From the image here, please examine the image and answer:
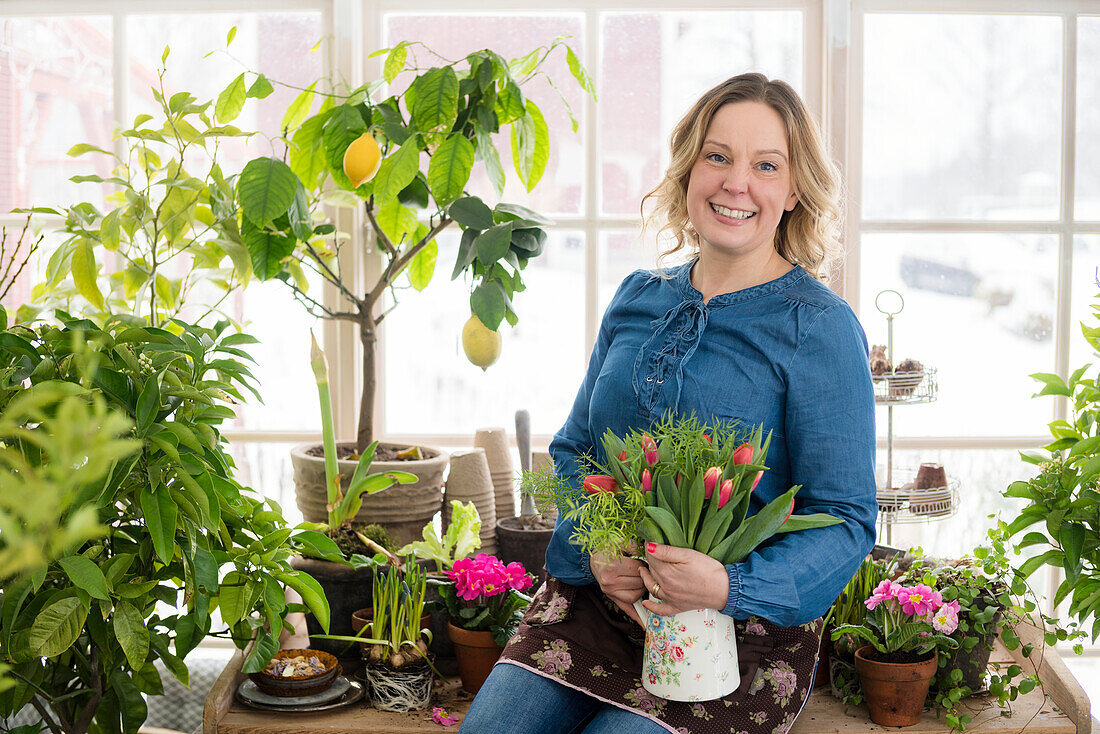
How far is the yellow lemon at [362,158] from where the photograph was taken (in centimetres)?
170

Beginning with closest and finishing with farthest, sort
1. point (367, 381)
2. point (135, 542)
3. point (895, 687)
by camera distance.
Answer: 1. point (135, 542)
2. point (895, 687)
3. point (367, 381)

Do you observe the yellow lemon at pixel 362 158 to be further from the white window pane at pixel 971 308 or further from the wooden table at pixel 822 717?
the white window pane at pixel 971 308

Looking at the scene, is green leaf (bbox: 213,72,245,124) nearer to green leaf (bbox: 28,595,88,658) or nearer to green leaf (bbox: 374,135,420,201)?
green leaf (bbox: 374,135,420,201)

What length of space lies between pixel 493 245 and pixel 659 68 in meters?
0.86

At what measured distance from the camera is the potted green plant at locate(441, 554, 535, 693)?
1.57m

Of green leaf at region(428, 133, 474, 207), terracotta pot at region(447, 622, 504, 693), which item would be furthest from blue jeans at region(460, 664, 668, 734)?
green leaf at region(428, 133, 474, 207)

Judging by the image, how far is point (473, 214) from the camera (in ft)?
5.53

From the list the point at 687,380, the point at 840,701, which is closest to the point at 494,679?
the point at 687,380

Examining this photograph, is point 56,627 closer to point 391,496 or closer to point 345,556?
point 345,556

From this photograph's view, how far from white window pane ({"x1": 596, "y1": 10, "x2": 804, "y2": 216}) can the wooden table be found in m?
1.25

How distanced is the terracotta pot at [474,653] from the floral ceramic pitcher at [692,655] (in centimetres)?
46

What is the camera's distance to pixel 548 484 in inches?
49.5

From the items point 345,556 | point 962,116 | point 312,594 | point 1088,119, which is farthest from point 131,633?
point 1088,119

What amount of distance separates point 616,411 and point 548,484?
22 cm
